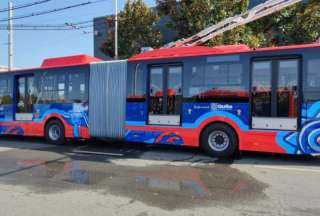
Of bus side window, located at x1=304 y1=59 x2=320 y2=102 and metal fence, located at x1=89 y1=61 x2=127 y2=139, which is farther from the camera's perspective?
metal fence, located at x1=89 y1=61 x2=127 y2=139

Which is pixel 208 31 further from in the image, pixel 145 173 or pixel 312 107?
pixel 145 173

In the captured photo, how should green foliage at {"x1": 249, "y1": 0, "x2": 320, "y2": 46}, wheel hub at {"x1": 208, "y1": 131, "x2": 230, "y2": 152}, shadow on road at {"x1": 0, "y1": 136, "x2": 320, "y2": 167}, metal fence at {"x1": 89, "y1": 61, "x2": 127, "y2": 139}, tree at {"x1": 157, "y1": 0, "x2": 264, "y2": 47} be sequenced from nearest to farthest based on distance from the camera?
shadow on road at {"x1": 0, "y1": 136, "x2": 320, "y2": 167}, wheel hub at {"x1": 208, "y1": 131, "x2": 230, "y2": 152}, metal fence at {"x1": 89, "y1": 61, "x2": 127, "y2": 139}, tree at {"x1": 157, "y1": 0, "x2": 264, "y2": 47}, green foliage at {"x1": 249, "y1": 0, "x2": 320, "y2": 46}

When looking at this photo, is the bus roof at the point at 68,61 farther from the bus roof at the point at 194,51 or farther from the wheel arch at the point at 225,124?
the wheel arch at the point at 225,124

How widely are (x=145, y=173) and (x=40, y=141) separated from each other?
7.38 meters

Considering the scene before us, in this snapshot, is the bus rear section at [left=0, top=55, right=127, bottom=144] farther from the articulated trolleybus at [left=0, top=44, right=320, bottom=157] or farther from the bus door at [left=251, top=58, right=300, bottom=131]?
the bus door at [left=251, top=58, right=300, bottom=131]

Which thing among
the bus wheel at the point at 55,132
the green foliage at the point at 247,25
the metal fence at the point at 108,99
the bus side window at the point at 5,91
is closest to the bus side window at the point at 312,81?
the metal fence at the point at 108,99

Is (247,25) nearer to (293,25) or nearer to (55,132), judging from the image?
(293,25)

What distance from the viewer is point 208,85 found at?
32.2ft

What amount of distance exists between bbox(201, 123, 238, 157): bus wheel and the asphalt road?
1.05 ft

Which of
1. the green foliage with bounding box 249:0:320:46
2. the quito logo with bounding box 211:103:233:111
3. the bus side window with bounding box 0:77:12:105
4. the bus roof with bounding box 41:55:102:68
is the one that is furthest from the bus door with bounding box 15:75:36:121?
the green foliage with bounding box 249:0:320:46

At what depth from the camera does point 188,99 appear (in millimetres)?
10117

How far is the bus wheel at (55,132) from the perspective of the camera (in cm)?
1271

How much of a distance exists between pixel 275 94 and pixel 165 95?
3165mm

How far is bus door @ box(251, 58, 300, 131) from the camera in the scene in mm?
8742
